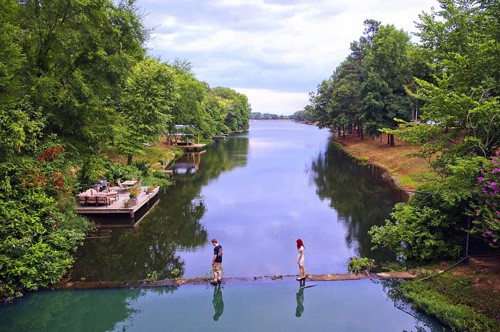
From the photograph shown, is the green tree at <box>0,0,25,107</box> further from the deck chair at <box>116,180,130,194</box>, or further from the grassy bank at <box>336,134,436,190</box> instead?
the grassy bank at <box>336,134,436,190</box>

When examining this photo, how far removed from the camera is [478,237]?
11914mm

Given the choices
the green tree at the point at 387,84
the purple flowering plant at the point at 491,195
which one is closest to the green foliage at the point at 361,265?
the purple flowering plant at the point at 491,195

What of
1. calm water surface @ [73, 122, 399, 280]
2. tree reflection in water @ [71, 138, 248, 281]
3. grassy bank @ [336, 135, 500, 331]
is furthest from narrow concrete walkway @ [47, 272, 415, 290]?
calm water surface @ [73, 122, 399, 280]

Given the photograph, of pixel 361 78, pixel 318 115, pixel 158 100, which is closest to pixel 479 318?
pixel 158 100

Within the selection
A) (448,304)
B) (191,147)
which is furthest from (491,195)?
(191,147)

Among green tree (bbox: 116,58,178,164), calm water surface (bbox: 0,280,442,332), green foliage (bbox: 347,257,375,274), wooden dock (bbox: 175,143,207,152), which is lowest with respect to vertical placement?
calm water surface (bbox: 0,280,442,332)

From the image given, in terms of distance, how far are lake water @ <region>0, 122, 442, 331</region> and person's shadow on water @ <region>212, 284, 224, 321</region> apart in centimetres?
3

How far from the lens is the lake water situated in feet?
33.0

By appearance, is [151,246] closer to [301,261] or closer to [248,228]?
[248,228]

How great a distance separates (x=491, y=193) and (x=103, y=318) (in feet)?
36.8

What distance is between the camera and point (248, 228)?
19562 millimetres

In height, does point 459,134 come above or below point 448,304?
above

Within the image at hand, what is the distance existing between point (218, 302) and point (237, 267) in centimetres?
342

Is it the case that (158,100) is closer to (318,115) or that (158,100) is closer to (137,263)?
(137,263)
